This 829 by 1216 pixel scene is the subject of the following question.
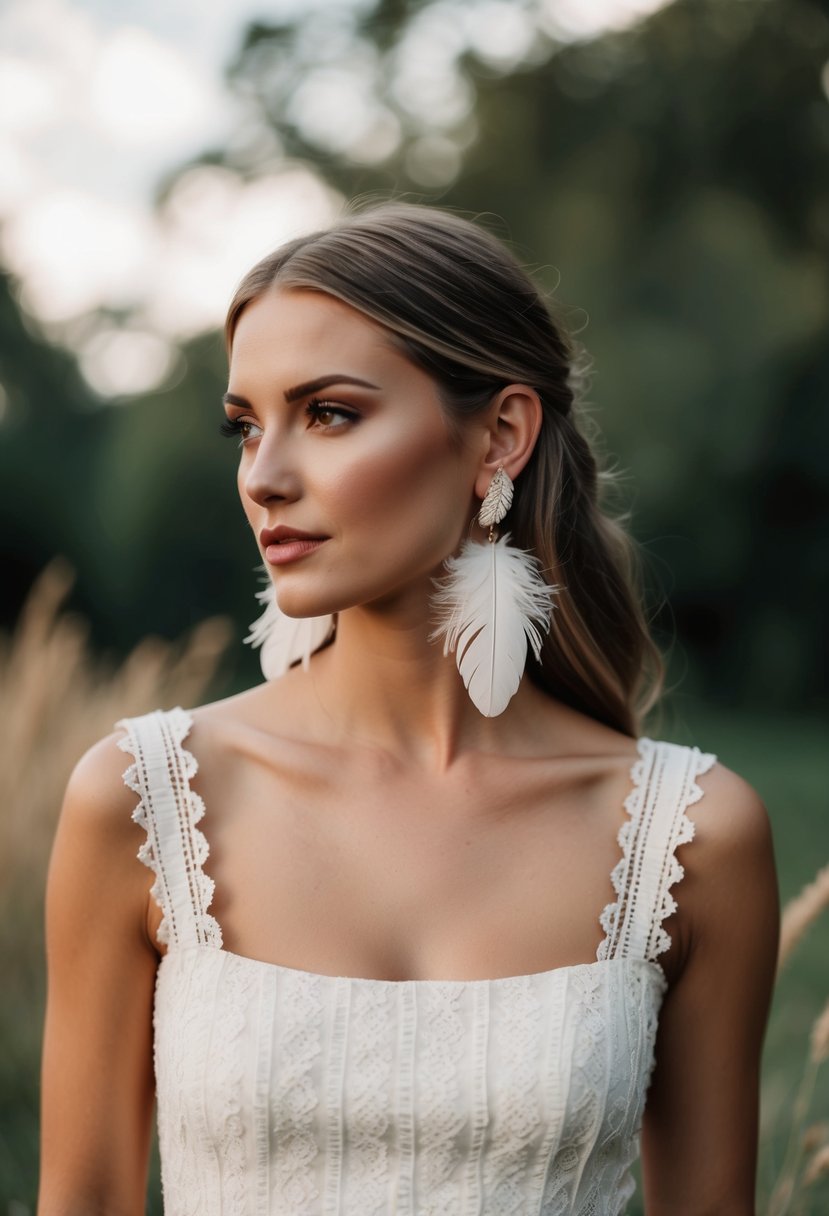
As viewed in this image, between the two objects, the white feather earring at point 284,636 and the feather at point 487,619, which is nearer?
the feather at point 487,619

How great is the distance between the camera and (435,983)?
2.26m

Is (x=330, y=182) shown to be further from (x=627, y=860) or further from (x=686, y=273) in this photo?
(x=627, y=860)

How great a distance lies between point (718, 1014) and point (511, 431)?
3.79 feet

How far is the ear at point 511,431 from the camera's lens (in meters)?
2.55

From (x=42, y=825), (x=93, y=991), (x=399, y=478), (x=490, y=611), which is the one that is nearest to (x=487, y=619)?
(x=490, y=611)

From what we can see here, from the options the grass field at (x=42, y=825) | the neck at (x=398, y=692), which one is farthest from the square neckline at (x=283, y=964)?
the grass field at (x=42, y=825)

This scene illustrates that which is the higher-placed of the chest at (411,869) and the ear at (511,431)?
the ear at (511,431)

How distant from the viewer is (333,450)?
7.54 ft

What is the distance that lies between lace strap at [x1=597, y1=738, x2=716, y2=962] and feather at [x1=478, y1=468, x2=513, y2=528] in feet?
1.85

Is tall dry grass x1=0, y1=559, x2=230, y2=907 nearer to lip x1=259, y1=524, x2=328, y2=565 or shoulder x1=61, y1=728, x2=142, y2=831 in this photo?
shoulder x1=61, y1=728, x2=142, y2=831

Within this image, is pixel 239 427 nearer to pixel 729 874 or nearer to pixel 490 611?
pixel 490 611

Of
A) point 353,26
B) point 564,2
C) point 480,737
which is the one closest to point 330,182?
point 353,26

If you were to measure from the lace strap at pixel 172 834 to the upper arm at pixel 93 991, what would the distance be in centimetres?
3

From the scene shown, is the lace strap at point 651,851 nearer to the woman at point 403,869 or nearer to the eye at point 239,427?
the woman at point 403,869
